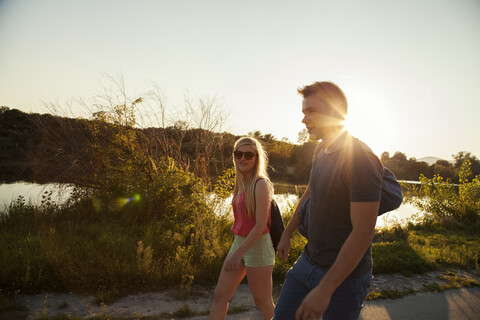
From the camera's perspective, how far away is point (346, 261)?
4.25ft

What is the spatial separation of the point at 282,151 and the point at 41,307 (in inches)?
1403

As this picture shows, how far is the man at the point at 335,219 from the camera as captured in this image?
130 cm

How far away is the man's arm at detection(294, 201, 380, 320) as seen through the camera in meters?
1.29

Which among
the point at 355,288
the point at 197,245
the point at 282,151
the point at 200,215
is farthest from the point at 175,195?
the point at 282,151

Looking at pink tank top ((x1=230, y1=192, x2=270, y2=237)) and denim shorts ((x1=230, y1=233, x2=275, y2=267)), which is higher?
pink tank top ((x1=230, y1=192, x2=270, y2=237))

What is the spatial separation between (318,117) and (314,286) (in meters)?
1.01

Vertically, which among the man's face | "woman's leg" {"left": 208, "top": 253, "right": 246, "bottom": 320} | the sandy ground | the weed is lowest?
→ the weed

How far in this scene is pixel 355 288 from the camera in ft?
5.01

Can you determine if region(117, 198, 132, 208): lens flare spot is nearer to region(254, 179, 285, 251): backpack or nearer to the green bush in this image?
region(254, 179, 285, 251): backpack

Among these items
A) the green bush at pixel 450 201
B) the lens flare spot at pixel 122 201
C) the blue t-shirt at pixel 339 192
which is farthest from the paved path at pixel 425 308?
the green bush at pixel 450 201

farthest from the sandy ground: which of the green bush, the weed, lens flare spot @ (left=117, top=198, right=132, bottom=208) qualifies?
the green bush

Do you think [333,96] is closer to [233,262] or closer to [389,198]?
[389,198]

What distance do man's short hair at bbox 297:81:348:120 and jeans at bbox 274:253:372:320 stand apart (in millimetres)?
937

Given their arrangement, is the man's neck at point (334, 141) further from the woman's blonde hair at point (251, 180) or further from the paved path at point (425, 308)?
the paved path at point (425, 308)
